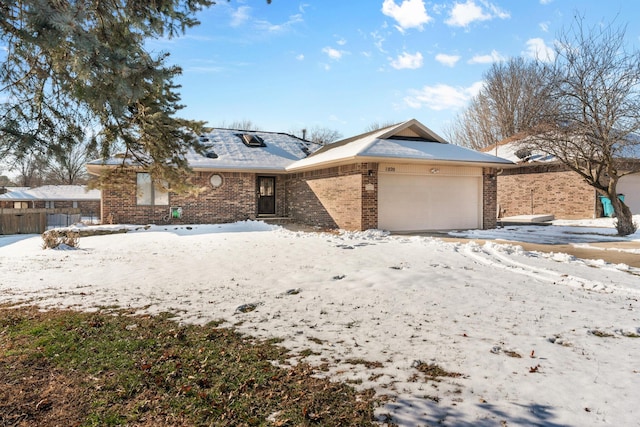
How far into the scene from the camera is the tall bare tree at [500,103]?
3489cm

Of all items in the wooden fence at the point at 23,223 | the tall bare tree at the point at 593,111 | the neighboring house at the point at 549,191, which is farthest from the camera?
the wooden fence at the point at 23,223

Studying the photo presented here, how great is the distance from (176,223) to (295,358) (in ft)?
46.9

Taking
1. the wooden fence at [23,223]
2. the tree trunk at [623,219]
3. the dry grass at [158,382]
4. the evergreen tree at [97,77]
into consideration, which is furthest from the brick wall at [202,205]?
the tree trunk at [623,219]

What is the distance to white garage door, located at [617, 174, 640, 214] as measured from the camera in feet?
62.8

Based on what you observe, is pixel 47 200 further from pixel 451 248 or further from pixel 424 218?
pixel 451 248

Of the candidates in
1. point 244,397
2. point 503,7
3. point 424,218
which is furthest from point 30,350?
point 503,7

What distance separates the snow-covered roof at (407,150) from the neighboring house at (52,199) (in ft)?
101

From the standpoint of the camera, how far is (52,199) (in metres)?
37.1

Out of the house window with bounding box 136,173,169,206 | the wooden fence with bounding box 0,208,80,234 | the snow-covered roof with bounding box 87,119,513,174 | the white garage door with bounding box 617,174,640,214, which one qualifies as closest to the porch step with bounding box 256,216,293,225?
the snow-covered roof with bounding box 87,119,513,174

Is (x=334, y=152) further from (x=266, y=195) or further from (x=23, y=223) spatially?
(x=23, y=223)

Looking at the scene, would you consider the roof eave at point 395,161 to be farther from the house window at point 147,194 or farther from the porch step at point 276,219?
the house window at point 147,194

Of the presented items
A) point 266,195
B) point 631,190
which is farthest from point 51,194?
point 631,190

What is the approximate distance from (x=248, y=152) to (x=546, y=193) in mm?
14790

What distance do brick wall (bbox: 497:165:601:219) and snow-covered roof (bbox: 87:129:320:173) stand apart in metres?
10.8
